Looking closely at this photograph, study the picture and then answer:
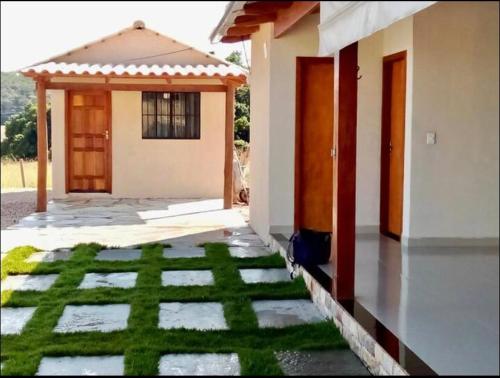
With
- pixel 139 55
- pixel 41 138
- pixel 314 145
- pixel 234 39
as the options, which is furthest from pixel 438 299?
pixel 139 55

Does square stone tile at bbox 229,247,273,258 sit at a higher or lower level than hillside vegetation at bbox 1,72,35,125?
lower

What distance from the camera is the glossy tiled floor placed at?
13.7 feet

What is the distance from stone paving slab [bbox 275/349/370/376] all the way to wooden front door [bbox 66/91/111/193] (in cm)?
968

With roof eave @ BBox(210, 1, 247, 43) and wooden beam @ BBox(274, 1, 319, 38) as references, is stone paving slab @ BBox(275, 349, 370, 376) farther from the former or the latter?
roof eave @ BBox(210, 1, 247, 43)

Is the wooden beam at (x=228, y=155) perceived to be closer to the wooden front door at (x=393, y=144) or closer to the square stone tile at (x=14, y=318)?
the wooden front door at (x=393, y=144)

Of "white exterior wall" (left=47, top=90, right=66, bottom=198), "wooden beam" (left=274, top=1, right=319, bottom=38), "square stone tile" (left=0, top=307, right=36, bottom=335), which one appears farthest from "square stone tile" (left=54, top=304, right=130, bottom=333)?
"white exterior wall" (left=47, top=90, right=66, bottom=198)

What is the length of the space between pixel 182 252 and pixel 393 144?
2.80 m

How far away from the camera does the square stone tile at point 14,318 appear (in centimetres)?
498

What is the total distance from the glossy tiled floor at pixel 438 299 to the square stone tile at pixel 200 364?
1.06m

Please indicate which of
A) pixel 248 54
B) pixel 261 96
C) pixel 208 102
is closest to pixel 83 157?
pixel 208 102

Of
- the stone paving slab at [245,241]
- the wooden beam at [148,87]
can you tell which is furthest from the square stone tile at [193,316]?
the wooden beam at [148,87]

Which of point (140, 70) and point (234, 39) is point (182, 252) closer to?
point (234, 39)

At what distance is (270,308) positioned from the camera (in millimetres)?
5695

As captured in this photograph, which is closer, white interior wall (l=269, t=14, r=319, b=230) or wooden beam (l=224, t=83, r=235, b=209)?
white interior wall (l=269, t=14, r=319, b=230)
